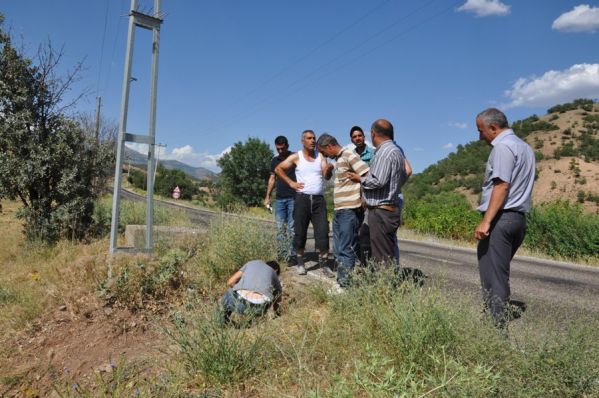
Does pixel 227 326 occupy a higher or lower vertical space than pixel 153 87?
lower

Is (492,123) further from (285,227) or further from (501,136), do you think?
(285,227)

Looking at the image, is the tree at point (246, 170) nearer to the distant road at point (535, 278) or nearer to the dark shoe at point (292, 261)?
the distant road at point (535, 278)

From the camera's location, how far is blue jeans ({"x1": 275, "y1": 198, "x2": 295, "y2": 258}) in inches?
237

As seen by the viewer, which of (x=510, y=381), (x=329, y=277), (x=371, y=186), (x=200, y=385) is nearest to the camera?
(x=510, y=381)

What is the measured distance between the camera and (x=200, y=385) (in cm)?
311

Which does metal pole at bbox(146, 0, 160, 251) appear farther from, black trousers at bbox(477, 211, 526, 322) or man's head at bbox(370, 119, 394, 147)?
black trousers at bbox(477, 211, 526, 322)

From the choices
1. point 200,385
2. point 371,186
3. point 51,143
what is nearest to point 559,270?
point 371,186

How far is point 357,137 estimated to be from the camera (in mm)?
6273

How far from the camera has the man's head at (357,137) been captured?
20.5 ft

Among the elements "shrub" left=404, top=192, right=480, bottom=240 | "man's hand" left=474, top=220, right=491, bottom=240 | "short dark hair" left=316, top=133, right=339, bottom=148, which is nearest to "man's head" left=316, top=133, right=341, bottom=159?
"short dark hair" left=316, top=133, right=339, bottom=148

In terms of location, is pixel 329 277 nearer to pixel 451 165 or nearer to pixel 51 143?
pixel 51 143

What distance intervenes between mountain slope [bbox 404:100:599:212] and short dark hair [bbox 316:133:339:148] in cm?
3765

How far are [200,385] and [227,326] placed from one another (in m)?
0.50

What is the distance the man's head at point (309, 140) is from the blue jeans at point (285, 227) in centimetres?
90
